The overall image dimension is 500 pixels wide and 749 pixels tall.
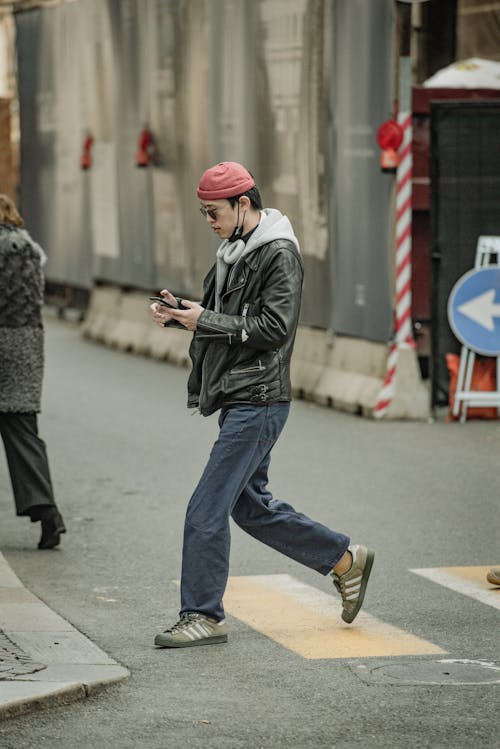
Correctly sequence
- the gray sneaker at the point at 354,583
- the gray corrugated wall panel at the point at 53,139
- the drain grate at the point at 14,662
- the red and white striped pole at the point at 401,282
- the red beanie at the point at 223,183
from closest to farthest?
the drain grate at the point at 14,662 → the red beanie at the point at 223,183 → the gray sneaker at the point at 354,583 → the red and white striped pole at the point at 401,282 → the gray corrugated wall panel at the point at 53,139

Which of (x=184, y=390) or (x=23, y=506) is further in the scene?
(x=184, y=390)

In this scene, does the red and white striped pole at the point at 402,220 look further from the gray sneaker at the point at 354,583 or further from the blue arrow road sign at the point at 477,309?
the gray sneaker at the point at 354,583

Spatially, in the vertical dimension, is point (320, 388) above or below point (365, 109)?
below

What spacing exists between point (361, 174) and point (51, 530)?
656cm

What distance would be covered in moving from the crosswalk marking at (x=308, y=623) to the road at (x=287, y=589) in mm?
16

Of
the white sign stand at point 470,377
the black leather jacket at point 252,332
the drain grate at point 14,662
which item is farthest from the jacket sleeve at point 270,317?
the white sign stand at point 470,377

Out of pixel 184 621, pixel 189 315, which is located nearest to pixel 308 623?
pixel 184 621

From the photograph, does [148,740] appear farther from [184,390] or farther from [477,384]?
[184,390]

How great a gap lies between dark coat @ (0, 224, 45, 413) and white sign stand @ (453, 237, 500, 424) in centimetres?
552

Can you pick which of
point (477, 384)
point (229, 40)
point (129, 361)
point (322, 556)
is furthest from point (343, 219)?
point (322, 556)

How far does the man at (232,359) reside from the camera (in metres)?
7.67

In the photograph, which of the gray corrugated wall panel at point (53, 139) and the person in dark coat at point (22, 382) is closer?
the person in dark coat at point (22, 382)

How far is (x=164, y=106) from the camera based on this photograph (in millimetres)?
21375

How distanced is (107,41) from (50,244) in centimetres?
453
